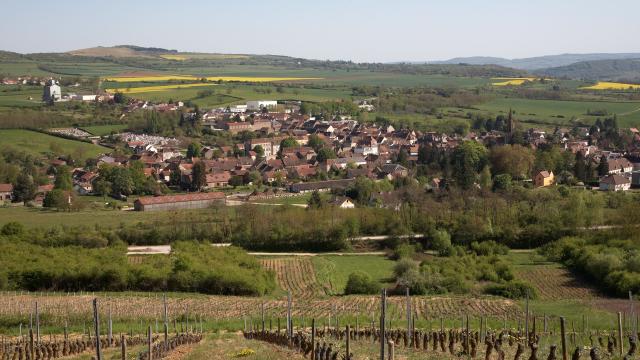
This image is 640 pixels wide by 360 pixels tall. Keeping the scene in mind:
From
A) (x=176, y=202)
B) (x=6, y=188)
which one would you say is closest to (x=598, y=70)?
(x=176, y=202)

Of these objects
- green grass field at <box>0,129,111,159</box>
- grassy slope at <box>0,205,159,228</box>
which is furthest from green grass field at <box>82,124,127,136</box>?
grassy slope at <box>0,205,159,228</box>

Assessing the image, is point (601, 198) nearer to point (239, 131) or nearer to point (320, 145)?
point (320, 145)

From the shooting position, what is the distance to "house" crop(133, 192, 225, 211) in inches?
1624

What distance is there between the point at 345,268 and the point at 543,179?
22363mm

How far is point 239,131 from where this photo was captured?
72625 millimetres

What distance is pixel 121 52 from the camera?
173m

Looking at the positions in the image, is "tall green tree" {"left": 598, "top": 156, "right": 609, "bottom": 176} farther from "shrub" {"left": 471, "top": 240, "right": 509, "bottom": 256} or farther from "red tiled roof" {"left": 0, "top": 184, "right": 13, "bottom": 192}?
"red tiled roof" {"left": 0, "top": 184, "right": 13, "bottom": 192}

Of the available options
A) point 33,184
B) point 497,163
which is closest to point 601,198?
point 497,163

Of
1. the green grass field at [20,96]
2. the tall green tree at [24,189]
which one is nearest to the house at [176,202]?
the tall green tree at [24,189]

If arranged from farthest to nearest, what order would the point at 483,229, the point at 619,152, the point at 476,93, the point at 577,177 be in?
the point at 476,93
the point at 619,152
the point at 577,177
the point at 483,229

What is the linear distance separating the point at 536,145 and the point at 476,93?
4181 centimetres

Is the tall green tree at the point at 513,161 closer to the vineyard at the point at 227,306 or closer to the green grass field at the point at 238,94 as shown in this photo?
the vineyard at the point at 227,306

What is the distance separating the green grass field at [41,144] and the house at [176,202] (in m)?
17.1

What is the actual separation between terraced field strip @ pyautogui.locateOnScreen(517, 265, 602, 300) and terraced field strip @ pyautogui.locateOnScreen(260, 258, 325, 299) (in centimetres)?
757
